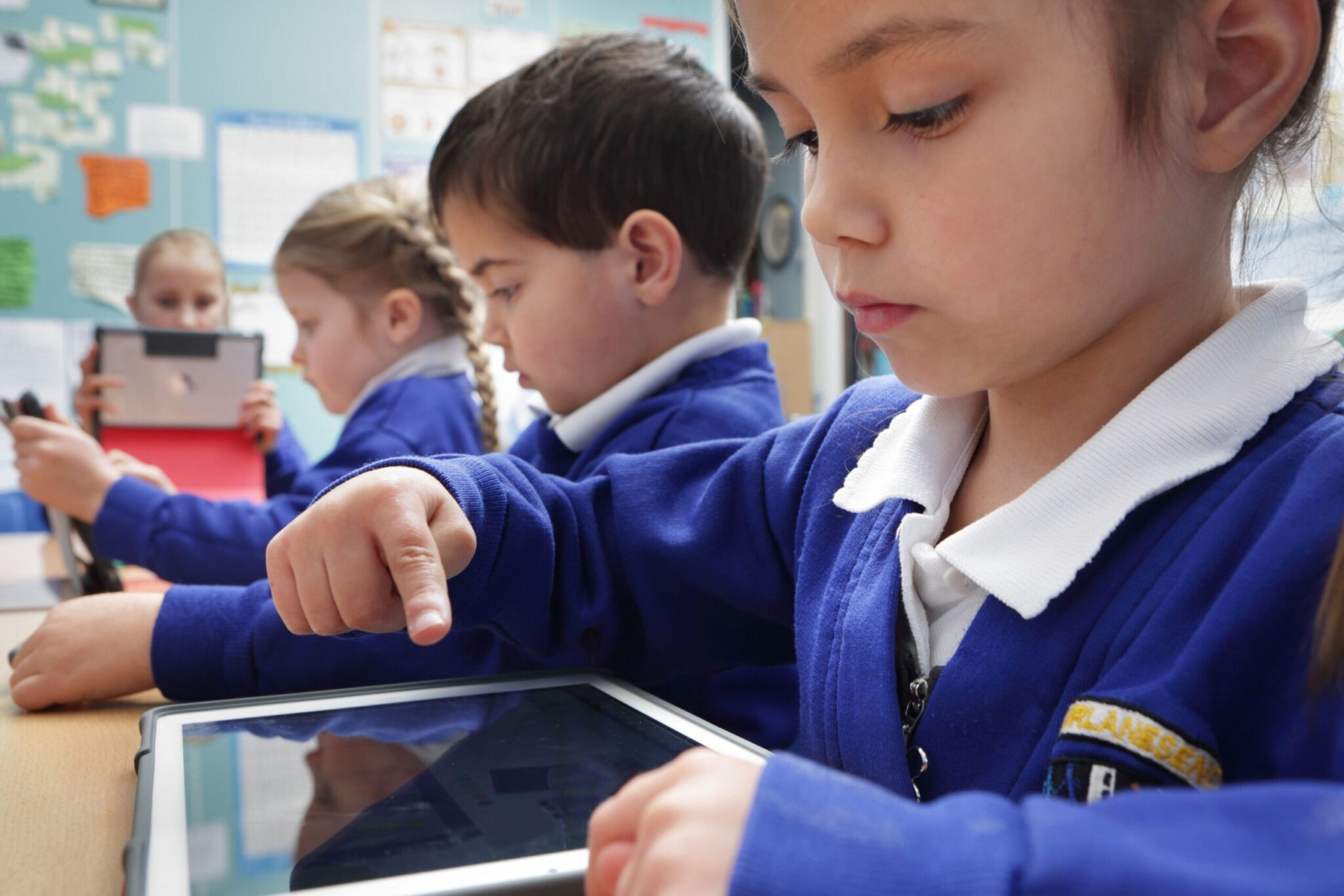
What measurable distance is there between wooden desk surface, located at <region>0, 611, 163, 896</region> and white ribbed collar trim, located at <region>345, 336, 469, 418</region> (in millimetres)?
817

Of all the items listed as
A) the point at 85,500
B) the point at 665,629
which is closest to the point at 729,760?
the point at 665,629

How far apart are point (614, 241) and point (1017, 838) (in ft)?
2.75

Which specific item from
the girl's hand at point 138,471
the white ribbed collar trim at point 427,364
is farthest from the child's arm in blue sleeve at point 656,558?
the white ribbed collar trim at point 427,364

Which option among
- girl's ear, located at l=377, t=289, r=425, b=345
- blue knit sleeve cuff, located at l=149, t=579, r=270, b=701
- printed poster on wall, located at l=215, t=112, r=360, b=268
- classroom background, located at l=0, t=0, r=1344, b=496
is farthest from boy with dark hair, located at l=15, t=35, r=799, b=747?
printed poster on wall, located at l=215, t=112, r=360, b=268

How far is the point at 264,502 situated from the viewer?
128 centimetres

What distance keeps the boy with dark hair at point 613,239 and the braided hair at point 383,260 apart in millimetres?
413

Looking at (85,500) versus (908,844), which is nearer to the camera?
(908,844)

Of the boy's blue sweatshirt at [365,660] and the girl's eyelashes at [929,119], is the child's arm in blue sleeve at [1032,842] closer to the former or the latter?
the girl's eyelashes at [929,119]

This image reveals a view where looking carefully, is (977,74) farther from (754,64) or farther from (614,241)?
(614,241)

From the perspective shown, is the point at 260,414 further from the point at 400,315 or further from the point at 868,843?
the point at 868,843

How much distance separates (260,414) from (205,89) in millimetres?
1635

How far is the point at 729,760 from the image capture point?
0.28 meters

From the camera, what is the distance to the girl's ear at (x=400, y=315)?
1508 millimetres

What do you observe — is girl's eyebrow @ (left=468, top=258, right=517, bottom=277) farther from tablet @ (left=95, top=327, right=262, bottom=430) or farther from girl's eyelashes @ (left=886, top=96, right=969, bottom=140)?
girl's eyelashes @ (left=886, top=96, right=969, bottom=140)
